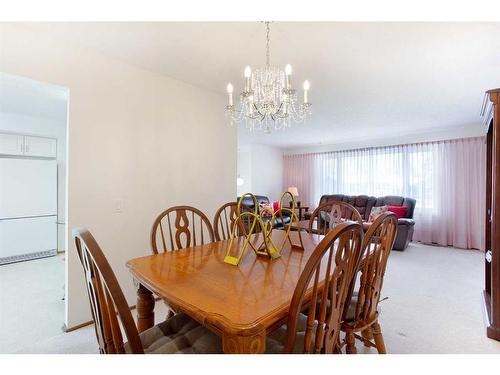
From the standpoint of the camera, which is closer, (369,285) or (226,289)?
(226,289)

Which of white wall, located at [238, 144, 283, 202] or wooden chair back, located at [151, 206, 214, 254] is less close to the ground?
white wall, located at [238, 144, 283, 202]

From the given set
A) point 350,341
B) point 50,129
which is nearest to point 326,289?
point 350,341

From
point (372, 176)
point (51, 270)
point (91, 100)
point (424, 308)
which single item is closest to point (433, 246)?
point (372, 176)

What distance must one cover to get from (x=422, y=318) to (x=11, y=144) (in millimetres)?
5604

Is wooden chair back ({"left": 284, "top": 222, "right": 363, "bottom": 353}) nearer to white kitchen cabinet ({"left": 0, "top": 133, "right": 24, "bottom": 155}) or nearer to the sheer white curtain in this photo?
white kitchen cabinet ({"left": 0, "top": 133, "right": 24, "bottom": 155})

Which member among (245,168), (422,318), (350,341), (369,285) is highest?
(245,168)

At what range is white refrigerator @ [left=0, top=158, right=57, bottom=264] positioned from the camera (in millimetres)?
3689

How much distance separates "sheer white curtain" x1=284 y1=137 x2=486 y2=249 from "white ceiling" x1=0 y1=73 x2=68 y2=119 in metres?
5.77

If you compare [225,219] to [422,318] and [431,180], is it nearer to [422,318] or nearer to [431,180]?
[422,318]

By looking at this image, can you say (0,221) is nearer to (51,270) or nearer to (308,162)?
(51,270)

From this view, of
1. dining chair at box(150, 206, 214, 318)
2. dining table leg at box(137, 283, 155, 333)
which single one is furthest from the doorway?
dining table leg at box(137, 283, 155, 333)

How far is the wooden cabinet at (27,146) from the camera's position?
3775mm

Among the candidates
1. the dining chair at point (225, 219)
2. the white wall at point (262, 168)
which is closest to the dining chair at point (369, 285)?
the dining chair at point (225, 219)

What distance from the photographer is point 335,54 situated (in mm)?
2209
